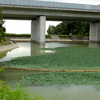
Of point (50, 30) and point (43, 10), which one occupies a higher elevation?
point (43, 10)

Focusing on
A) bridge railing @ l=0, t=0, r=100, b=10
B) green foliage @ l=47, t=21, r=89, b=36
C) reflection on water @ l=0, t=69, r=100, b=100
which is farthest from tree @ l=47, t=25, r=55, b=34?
reflection on water @ l=0, t=69, r=100, b=100

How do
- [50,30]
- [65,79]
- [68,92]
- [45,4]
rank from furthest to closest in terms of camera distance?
[50,30] → [45,4] → [65,79] → [68,92]

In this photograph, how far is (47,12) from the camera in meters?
36.7

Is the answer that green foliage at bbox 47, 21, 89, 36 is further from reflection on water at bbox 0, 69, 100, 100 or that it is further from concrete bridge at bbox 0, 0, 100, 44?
reflection on water at bbox 0, 69, 100, 100

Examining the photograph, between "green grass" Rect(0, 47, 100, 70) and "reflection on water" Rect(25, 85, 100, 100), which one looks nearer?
"reflection on water" Rect(25, 85, 100, 100)

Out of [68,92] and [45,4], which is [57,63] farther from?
[45,4]

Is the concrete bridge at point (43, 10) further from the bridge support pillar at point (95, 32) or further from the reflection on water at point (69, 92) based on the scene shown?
the reflection on water at point (69, 92)

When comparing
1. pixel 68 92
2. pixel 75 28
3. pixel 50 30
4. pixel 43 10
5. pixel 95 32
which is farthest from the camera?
pixel 50 30

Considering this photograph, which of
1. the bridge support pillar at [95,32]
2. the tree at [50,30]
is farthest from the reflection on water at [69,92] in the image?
the tree at [50,30]

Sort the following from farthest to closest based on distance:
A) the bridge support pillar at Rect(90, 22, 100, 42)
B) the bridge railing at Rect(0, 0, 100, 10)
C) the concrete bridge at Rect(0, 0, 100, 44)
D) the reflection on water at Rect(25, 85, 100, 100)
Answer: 1. the bridge support pillar at Rect(90, 22, 100, 42)
2. the concrete bridge at Rect(0, 0, 100, 44)
3. the bridge railing at Rect(0, 0, 100, 10)
4. the reflection on water at Rect(25, 85, 100, 100)

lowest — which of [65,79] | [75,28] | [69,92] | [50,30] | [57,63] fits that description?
[69,92]

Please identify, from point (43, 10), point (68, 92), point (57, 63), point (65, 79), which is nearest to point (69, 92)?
point (68, 92)

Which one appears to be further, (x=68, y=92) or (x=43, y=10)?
(x=43, y=10)

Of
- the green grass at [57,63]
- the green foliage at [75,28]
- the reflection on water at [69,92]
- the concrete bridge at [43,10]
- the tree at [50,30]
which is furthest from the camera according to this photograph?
the tree at [50,30]
